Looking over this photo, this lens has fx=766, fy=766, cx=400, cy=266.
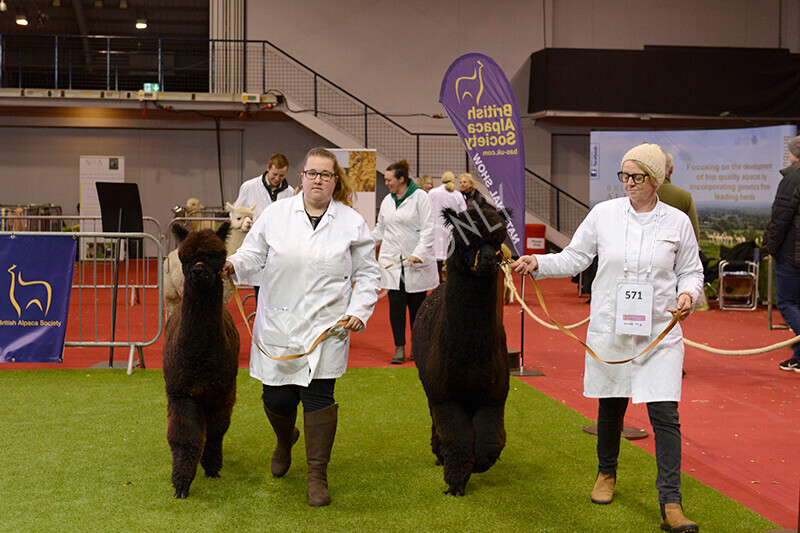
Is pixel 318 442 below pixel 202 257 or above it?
below

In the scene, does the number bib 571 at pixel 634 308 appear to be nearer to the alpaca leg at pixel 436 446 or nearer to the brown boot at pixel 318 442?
the alpaca leg at pixel 436 446

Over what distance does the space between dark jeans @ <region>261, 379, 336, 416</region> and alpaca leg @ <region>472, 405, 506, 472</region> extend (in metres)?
0.75

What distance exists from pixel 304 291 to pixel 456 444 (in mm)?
1053

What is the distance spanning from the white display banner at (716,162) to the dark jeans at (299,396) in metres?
10.0

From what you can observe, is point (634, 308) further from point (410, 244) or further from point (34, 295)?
point (34, 295)

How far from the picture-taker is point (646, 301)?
346cm

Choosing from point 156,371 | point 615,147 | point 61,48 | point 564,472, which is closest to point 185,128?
point 61,48

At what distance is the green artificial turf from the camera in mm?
3473

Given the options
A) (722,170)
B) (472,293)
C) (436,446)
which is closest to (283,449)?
(436,446)

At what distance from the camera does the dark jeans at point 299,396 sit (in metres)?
3.77

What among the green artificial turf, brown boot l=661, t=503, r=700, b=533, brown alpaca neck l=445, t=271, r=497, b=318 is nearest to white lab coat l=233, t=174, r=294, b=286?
the green artificial turf

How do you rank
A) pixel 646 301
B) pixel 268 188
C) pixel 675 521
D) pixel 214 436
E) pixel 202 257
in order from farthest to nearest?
1. pixel 268 188
2. pixel 214 436
3. pixel 202 257
4. pixel 646 301
5. pixel 675 521

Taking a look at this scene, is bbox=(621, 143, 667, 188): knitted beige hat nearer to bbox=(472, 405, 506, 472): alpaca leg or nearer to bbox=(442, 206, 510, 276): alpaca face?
bbox=(442, 206, 510, 276): alpaca face

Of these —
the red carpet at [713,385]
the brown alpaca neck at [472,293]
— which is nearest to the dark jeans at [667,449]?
the red carpet at [713,385]
